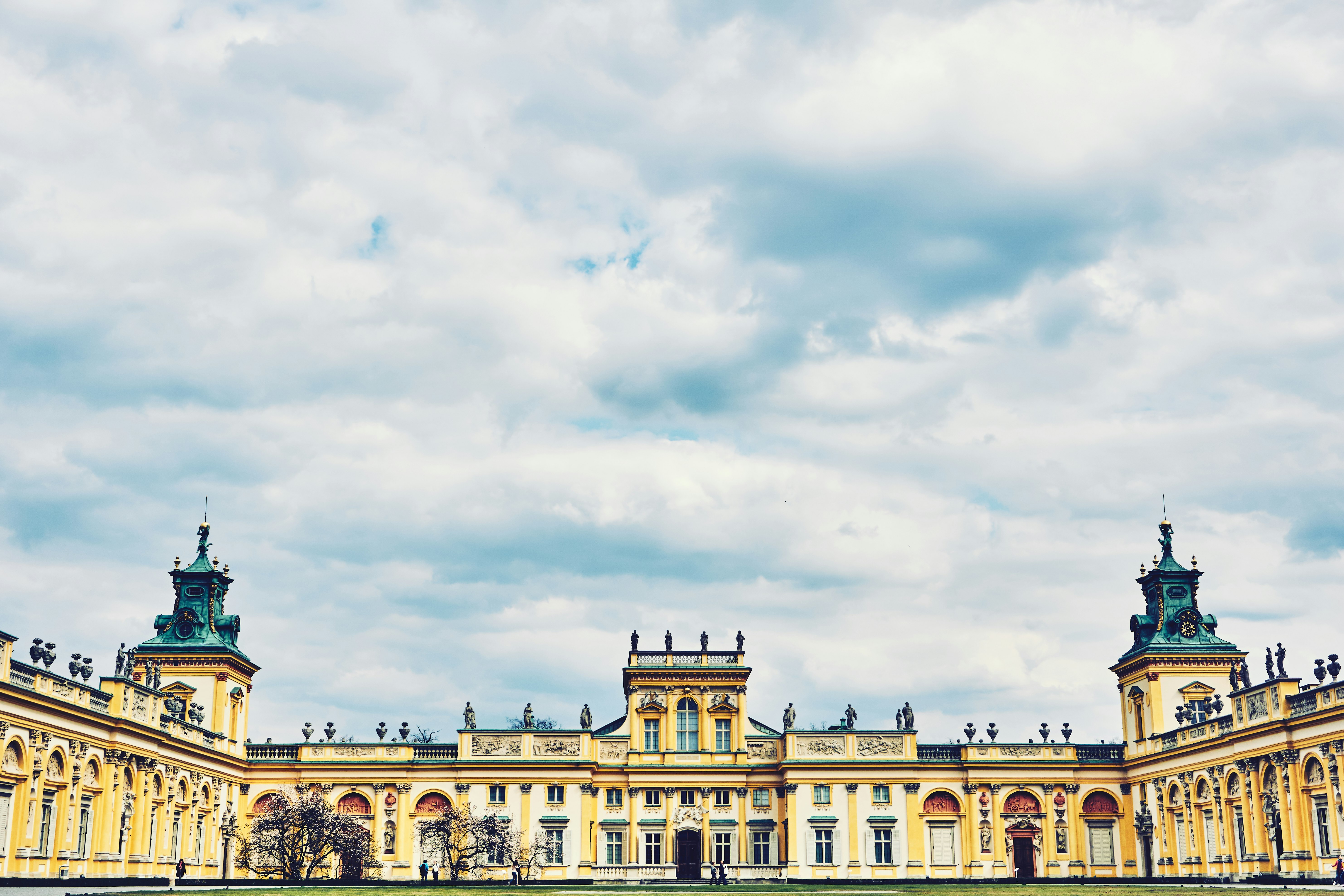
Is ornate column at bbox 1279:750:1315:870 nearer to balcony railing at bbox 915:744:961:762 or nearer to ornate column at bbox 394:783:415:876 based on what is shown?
balcony railing at bbox 915:744:961:762

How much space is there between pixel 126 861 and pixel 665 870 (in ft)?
92.1

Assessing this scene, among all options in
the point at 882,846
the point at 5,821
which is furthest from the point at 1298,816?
the point at 5,821

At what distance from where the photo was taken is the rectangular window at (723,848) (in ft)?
237

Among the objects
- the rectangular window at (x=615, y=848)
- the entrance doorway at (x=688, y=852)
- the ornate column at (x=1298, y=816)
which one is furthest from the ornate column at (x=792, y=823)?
the ornate column at (x=1298, y=816)

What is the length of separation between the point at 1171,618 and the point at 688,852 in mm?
31268

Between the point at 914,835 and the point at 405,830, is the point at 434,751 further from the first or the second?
the point at 914,835

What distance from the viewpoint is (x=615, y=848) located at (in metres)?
71.9

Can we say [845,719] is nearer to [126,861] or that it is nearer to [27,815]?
[126,861]

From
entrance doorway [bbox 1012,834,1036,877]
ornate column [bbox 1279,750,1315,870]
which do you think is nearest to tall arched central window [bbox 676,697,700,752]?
entrance doorway [bbox 1012,834,1036,877]

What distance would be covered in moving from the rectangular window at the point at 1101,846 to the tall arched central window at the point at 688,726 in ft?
76.9

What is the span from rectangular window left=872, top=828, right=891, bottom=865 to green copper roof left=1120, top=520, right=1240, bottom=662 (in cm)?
1745

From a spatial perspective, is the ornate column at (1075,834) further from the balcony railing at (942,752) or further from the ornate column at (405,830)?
the ornate column at (405,830)

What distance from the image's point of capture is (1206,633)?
232ft

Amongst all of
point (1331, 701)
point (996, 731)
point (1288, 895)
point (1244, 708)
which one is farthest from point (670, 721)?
point (1288, 895)
